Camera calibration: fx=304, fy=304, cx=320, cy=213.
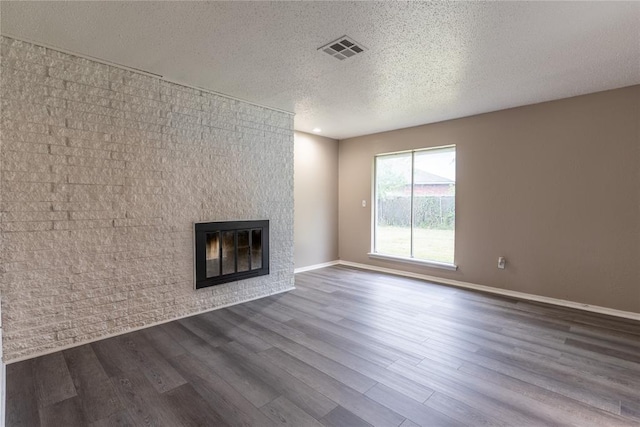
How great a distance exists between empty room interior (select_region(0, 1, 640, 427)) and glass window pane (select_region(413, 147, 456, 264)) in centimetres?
10

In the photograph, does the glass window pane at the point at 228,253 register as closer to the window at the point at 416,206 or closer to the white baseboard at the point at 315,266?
the white baseboard at the point at 315,266

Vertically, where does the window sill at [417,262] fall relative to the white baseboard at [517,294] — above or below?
above

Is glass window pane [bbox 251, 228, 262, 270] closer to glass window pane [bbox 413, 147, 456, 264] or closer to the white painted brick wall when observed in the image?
the white painted brick wall

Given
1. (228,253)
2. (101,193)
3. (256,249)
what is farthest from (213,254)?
(101,193)

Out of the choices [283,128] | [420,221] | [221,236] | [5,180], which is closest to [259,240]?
[221,236]

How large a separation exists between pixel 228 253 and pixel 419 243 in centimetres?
328

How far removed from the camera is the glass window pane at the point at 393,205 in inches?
216

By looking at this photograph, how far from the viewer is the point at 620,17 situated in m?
2.15

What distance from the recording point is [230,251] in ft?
12.6

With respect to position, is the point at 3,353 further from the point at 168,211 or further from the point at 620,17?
the point at 620,17

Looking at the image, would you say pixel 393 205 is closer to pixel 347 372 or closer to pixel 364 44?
pixel 364 44

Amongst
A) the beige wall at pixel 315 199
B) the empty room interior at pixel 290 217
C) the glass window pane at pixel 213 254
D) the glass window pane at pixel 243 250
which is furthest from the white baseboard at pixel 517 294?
the glass window pane at pixel 213 254

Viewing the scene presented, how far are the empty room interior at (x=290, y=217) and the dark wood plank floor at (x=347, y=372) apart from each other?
0.02m

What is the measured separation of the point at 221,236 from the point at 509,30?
3431 mm
